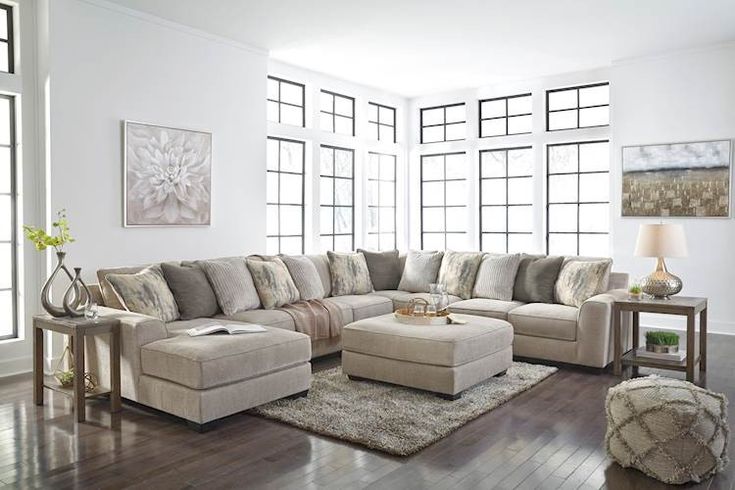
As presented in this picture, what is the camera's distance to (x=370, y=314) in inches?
225

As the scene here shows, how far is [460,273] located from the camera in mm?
6121

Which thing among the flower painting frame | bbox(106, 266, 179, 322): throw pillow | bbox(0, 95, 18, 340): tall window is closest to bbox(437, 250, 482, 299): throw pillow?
the flower painting frame

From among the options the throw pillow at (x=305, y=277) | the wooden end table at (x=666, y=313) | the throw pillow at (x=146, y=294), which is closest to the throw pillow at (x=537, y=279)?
the wooden end table at (x=666, y=313)

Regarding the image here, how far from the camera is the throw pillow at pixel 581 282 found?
5273 mm

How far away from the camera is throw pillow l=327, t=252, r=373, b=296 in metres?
6.06

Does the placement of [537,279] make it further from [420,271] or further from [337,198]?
[337,198]

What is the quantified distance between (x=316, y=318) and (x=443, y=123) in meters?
4.10

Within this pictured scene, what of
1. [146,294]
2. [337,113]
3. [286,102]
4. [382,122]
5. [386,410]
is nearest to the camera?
[386,410]

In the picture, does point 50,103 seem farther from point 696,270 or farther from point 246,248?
point 696,270

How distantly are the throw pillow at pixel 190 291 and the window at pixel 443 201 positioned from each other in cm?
413

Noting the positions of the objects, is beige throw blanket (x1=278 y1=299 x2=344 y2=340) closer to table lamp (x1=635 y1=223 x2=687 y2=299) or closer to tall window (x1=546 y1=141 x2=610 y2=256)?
table lamp (x1=635 y1=223 x2=687 y2=299)

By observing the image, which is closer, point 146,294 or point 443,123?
point 146,294

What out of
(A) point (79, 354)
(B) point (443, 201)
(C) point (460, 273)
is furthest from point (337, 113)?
(A) point (79, 354)

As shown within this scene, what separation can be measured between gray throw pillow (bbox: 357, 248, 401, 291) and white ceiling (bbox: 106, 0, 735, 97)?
2.04 metres
